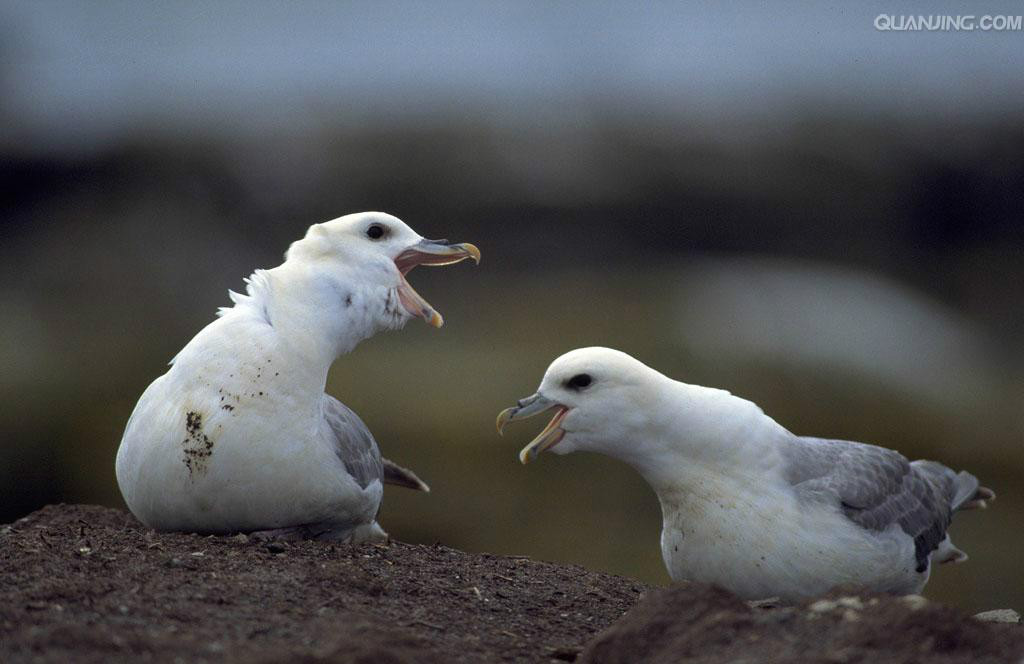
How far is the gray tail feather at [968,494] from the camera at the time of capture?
5199 mm

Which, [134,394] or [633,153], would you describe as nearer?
[134,394]

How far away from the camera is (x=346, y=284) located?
4480mm

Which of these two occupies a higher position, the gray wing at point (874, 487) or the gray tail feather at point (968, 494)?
the gray wing at point (874, 487)

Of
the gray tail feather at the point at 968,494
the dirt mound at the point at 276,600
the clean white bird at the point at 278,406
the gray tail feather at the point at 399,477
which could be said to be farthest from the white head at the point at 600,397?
the gray tail feather at the point at 968,494

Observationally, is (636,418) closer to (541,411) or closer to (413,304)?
(541,411)

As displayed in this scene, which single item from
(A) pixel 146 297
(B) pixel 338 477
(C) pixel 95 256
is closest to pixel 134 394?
(A) pixel 146 297

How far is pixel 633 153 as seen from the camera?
39.2 feet

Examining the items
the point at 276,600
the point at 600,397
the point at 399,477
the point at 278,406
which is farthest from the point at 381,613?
the point at 399,477

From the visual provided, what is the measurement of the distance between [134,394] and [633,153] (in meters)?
5.34

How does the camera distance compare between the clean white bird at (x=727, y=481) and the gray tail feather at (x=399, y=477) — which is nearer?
the clean white bird at (x=727, y=481)

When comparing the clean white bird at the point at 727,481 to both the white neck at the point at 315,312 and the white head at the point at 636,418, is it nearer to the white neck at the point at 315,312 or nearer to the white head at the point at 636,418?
the white head at the point at 636,418

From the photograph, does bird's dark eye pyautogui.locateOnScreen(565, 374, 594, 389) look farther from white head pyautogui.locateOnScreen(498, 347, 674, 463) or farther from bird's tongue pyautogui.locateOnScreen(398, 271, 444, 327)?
bird's tongue pyautogui.locateOnScreen(398, 271, 444, 327)

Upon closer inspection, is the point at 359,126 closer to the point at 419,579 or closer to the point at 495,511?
the point at 495,511

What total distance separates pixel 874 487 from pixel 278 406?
87.6 inches
